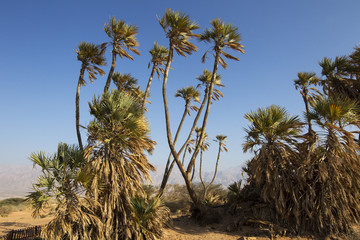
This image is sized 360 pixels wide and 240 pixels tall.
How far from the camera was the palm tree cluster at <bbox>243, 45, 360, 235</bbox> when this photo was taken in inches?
329

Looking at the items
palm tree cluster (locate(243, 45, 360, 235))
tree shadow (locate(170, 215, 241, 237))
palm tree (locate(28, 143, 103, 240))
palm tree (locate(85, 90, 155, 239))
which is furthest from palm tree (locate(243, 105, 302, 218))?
palm tree (locate(28, 143, 103, 240))

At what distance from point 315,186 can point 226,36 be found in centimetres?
909

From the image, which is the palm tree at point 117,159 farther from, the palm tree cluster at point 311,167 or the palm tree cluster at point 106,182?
the palm tree cluster at point 311,167

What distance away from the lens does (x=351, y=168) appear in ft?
27.6

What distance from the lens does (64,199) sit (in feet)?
24.7

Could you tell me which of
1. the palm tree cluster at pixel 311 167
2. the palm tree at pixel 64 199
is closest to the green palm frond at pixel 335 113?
the palm tree cluster at pixel 311 167

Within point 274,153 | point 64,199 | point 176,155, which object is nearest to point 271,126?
point 274,153

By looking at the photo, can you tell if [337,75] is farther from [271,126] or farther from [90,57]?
[90,57]

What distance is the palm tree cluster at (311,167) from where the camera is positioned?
8.35 meters

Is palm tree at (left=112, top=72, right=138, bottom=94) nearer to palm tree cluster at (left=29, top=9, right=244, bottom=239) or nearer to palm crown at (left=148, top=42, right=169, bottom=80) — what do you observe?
palm crown at (left=148, top=42, right=169, bottom=80)

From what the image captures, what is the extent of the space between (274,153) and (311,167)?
145 cm

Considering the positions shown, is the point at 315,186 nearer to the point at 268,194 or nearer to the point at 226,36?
the point at 268,194

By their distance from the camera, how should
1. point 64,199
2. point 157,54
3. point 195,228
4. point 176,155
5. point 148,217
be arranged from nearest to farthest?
point 64,199, point 148,217, point 195,228, point 176,155, point 157,54

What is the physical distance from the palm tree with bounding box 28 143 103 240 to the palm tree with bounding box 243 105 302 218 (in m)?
6.73
